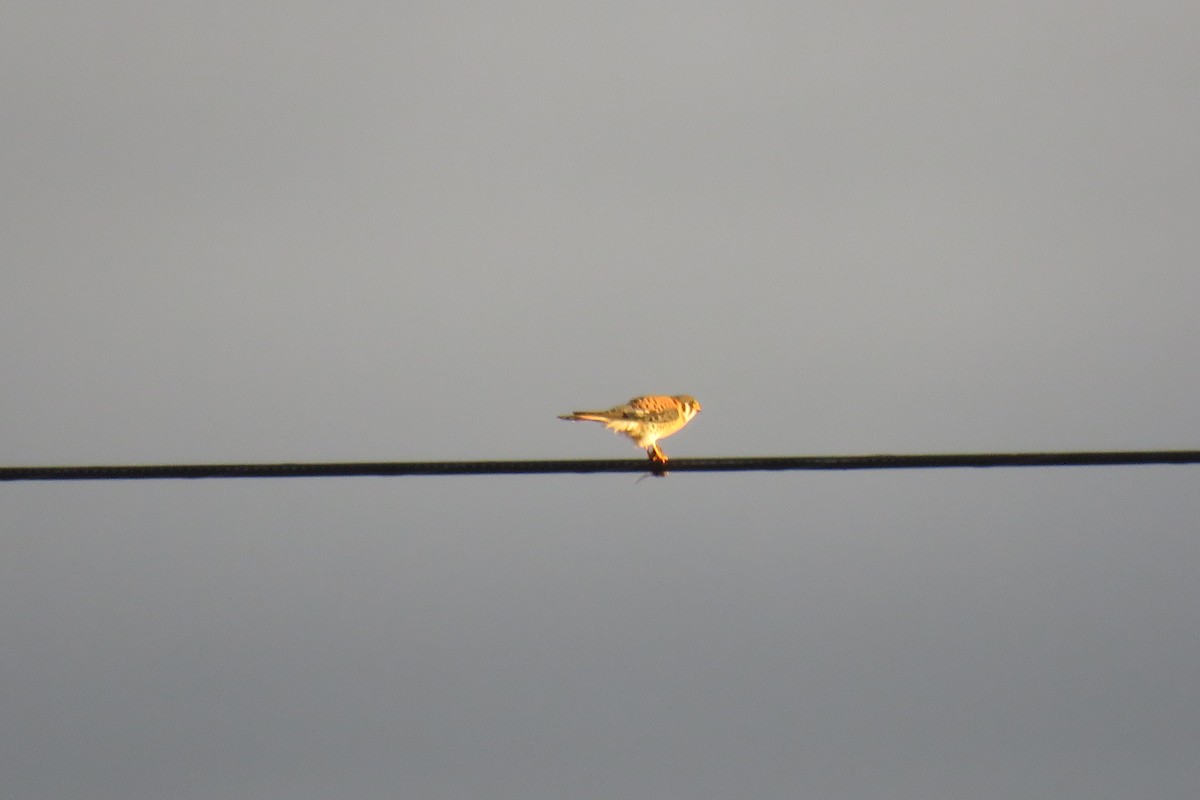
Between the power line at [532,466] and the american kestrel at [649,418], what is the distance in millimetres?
6490

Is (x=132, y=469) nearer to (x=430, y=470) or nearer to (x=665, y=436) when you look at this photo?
(x=430, y=470)

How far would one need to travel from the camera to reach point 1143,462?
10.8 m

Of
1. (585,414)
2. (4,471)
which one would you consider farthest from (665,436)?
(4,471)

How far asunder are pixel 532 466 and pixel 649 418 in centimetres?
842

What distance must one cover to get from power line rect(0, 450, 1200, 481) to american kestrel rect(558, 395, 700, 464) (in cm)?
649

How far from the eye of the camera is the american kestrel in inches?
725

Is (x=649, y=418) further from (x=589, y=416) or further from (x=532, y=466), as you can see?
(x=532, y=466)

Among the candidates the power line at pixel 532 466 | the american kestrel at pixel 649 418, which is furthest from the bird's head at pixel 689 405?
the power line at pixel 532 466

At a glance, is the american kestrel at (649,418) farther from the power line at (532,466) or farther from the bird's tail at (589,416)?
the power line at (532,466)

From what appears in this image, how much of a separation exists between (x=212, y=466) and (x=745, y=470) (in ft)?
11.4

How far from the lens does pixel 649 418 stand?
62.9ft

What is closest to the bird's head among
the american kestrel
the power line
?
the american kestrel

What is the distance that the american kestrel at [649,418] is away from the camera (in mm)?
18406

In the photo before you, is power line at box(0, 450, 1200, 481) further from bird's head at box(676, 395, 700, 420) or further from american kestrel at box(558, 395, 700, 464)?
bird's head at box(676, 395, 700, 420)
